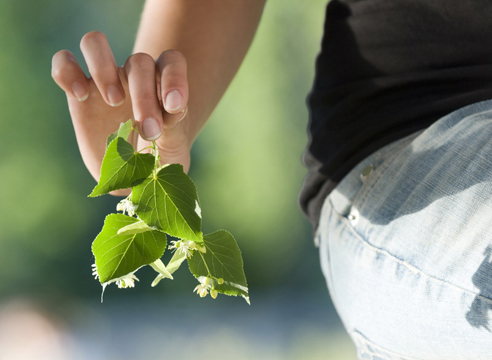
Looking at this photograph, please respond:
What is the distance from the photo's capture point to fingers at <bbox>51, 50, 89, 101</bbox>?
0.99ft

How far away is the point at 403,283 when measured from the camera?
37 centimetres

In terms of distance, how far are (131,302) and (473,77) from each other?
262cm

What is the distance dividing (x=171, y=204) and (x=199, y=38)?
0.23m

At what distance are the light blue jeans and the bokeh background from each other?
224cm

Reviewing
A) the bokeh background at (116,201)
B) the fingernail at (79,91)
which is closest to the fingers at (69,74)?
the fingernail at (79,91)

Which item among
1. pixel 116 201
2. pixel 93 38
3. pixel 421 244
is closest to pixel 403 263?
pixel 421 244

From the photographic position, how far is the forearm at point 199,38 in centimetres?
43

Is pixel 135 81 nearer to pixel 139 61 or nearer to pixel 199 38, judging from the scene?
pixel 139 61

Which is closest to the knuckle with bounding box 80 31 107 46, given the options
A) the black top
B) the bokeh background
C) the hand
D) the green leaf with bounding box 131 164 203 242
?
the hand

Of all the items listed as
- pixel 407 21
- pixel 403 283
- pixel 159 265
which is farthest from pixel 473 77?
pixel 159 265

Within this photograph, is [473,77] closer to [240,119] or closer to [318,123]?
→ [318,123]

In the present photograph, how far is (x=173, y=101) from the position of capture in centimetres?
29

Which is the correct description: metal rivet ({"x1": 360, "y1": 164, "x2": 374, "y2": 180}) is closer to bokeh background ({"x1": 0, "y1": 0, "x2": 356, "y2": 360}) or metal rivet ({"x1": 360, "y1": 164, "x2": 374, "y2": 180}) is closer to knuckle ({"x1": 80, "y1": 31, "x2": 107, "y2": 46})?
knuckle ({"x1": 80, "y1": 31, "x2": 107, "y2": 46})

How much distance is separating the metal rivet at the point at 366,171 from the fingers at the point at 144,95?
20 centimetres
